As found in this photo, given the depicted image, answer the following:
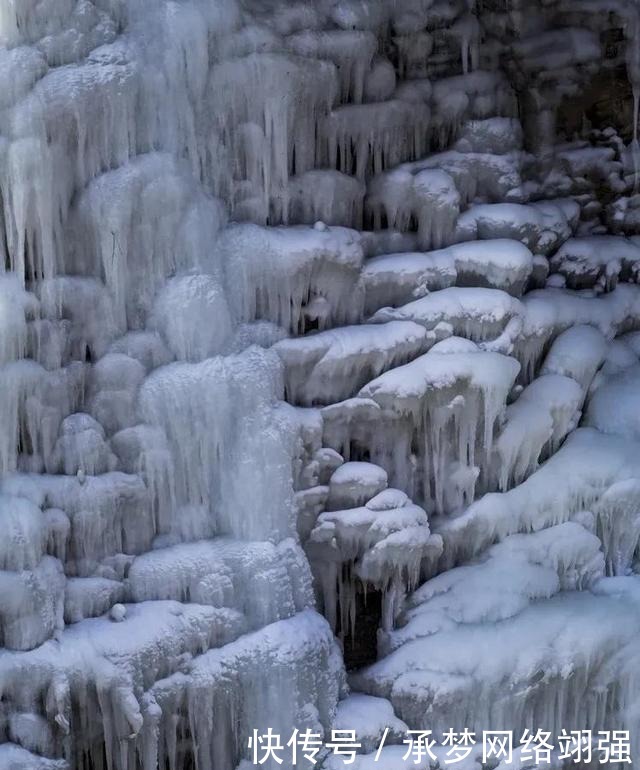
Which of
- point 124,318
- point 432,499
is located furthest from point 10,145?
point 432,499

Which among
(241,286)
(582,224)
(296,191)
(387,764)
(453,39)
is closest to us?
(387,764)

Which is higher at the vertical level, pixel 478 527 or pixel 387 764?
pixel 478 527

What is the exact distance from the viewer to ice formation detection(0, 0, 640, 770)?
7551mm

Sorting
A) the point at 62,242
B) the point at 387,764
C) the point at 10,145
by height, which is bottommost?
the point at 387,764

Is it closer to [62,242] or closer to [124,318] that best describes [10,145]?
[62,242]

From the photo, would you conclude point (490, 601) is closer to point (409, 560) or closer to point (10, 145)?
point (409, 560)

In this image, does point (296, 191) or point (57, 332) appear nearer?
point (57, 332)

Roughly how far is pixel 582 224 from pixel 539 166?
57 cm

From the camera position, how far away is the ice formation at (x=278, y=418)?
7551mm

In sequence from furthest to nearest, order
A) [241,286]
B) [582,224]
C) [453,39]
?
[582,224] < [453,39] < [241,286]

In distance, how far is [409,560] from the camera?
8.34 metres

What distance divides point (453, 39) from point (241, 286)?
2870 millimetres

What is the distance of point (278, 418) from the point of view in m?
8.02

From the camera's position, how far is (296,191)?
8.87 m
